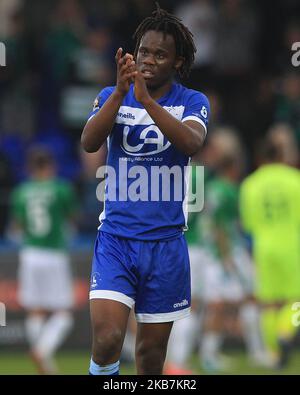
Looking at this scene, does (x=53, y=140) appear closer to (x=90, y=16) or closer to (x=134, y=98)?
(x=90, y=16)

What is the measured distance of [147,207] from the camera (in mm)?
6328

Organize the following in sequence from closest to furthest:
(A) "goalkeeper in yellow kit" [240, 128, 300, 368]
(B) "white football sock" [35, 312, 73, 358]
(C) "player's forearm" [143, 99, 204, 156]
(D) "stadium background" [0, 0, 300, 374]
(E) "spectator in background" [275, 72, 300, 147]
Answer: (C) "player's forearm" [143, 99, 204, 156]
(A) "goalkeeper in yellow kit" [240, 128, 300, 368]
(B) "white football sock" [35, 312, 73, 358]
(E) "spectator in background" [275, 72, 300, 147]
(D) "stadium background" [0, 0, 300, 374]

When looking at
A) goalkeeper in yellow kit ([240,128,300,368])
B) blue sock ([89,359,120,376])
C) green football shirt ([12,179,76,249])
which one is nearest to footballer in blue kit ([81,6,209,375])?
blue sock ([89,359,120,376])

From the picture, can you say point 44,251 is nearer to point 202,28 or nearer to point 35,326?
point 35,326

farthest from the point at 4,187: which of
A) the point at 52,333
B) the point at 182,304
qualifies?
the point at 182,304

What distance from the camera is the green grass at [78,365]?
39.0 ft

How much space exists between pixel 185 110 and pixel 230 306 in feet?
23.7

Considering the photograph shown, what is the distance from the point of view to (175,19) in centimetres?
640

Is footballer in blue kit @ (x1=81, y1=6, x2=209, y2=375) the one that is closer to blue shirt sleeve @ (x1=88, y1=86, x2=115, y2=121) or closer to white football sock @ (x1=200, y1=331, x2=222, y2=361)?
blue shirt sleeve @ (x1=88, y1=86, x2=115, y2=121)

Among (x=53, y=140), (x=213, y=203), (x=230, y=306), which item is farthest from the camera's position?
(x=53, y=140)

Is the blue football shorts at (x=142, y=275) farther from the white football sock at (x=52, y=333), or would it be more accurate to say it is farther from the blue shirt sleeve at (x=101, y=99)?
the white football sock at (x=52, y=333)

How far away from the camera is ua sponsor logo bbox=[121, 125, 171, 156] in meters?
6.27

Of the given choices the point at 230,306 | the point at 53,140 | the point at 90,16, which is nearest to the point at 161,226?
the point at 230,306

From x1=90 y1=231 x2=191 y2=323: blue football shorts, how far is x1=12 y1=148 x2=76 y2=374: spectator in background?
18.9 feet
